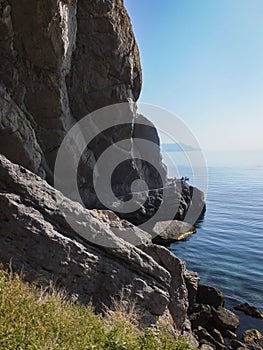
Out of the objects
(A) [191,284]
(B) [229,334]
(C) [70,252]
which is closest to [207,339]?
(B) [229,334]

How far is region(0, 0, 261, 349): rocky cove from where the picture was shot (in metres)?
10.6

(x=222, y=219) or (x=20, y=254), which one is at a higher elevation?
(x=20, y=254)

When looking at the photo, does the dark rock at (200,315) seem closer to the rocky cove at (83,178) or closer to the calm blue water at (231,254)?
the rocky cove at (83,178)

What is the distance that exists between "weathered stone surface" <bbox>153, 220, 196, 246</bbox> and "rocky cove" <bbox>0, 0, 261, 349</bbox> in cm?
74

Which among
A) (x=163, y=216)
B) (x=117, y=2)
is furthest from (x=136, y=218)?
(x=117, y=2)

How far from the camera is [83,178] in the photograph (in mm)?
39969

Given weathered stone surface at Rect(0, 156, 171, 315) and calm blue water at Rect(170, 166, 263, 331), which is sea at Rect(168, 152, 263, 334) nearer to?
calm blue water at Rect(170, 166, 263, 331)

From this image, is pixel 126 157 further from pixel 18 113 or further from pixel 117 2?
pixel 18 113

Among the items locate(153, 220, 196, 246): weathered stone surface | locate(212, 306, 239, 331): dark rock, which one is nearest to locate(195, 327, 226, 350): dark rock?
locate(212, 306, 239, 331): dark rock

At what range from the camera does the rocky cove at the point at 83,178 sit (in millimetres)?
10625

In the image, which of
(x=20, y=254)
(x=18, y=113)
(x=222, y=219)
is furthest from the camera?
(x=222, y=219)

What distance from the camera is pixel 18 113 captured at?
25.0 m

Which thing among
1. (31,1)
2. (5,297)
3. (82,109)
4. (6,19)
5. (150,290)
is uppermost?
(31,1)

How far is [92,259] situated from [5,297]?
16.6 feet
